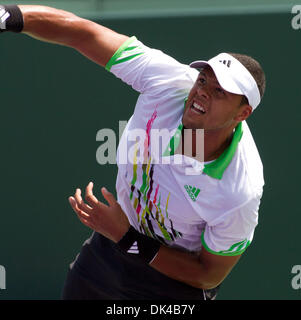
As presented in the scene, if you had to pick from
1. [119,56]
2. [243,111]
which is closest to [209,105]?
[243,111]

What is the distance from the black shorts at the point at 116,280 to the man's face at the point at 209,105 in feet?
2.27

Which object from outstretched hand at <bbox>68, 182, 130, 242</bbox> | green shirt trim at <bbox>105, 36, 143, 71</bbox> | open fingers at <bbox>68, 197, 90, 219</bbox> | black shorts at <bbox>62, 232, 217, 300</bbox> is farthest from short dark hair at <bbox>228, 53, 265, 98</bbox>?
black shorts at <bbox>62, 232, 217, 300</bbox>

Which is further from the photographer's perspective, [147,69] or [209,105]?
[147,69]

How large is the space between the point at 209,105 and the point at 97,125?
976mm

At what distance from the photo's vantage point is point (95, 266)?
3.21 metres

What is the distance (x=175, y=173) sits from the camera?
2.88m

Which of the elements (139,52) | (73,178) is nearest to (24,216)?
(73,178)

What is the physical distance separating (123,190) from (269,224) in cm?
84

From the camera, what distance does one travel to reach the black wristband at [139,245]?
9.30 feet

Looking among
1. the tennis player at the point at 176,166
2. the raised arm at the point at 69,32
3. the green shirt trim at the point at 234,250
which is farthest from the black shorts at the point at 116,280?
the raised arm at the point at 69,32

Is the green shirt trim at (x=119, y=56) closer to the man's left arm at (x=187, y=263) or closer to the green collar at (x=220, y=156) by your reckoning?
the green collar at (x=220, y=156)

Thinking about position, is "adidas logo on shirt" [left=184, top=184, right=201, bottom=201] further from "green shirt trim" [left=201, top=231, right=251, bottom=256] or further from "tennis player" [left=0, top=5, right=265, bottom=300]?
"green shirt trim" [left=201, top=231, right=251, bottom=256]

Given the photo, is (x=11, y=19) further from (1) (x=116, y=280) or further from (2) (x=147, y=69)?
(1) (x=116, y=280)

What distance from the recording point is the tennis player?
9.01 ft
